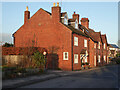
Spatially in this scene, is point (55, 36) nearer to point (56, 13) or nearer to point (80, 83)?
point (56, 13)

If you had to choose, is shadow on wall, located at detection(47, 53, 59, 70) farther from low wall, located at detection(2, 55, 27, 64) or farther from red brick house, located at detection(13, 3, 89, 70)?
Answer: low wall, located at detection(2, 55, 27, 64)

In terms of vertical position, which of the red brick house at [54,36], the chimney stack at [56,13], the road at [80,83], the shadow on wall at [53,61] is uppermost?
the chimney stack at [56,13]

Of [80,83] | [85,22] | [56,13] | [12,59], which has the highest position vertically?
[85,22]

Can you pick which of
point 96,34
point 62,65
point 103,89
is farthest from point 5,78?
point 96,34

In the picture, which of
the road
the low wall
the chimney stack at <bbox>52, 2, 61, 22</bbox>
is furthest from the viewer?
the chimney stack at <bbox>52, 2, 61, 22</bbox>

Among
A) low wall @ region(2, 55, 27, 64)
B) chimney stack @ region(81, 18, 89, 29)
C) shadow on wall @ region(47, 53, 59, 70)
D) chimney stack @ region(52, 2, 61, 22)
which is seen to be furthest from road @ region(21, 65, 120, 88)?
chimney stack @ region(81, 18, 89, 29)

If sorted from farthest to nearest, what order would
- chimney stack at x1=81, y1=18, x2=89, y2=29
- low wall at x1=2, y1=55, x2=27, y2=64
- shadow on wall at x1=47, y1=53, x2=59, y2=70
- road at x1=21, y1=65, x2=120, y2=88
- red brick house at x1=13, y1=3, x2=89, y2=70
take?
chimney stack at x1=81, y1=18, x2=89, y2=29 → shadow on wall at x1=47, y1=53, x2=59, y2=70 → red brick house at x1=13, y1=3, x2=89, y2=70 → low wall at x1=2, y1=55, x2=27, y2=64 → road at x1=21, y1=65, x2=120, y2=88

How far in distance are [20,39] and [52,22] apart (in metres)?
7.42

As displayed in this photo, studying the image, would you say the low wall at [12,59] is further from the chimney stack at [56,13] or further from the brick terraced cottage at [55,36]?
the chimney stack at [56,13]

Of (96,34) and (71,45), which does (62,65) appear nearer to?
(71,45)

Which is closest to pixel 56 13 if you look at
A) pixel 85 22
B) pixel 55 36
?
pixel 55 36

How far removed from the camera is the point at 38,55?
73.9 feet

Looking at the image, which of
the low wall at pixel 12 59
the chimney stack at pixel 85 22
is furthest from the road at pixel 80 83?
the chimney stack at pixel 85 22

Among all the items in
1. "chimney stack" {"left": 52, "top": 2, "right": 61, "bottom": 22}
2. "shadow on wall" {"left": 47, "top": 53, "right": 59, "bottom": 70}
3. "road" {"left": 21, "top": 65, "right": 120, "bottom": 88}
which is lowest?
"road" {"left": 21, "top": 65, "right": 120, "bottom": 88}
